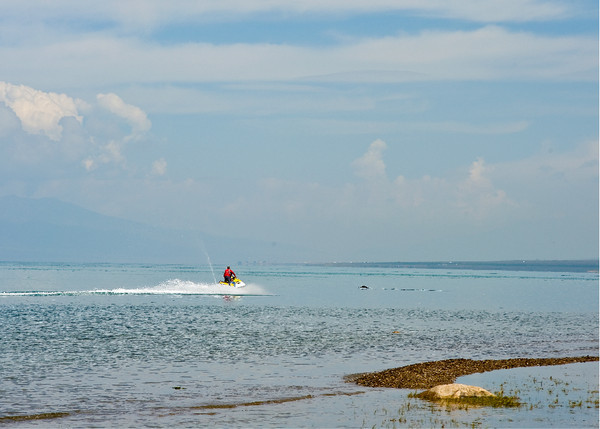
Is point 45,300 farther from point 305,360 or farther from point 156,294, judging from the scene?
point 305,360

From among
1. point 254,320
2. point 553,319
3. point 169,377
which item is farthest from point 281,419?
point 553,319

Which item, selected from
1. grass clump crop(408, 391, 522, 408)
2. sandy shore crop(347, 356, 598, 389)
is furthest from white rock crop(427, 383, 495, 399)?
sandy shore crop(347, 356, 598, 389)

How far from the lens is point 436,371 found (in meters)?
36.2

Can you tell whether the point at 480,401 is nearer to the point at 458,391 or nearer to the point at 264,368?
the point at 458,391

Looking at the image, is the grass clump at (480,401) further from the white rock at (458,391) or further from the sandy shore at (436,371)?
the sandy shore at (436,371)

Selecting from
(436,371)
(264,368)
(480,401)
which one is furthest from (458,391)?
(264,368)

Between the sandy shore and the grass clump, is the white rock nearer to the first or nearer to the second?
the grass clump

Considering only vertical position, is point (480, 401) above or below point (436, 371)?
below

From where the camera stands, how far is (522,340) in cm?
5516

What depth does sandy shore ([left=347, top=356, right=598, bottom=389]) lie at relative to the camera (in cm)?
3319

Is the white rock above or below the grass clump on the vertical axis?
above

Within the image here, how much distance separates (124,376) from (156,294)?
8793 centimetres

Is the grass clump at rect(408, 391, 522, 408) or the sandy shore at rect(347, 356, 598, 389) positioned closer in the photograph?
the grass clump at rect(408, 391, 522, 408)

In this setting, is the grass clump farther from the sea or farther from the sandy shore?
the sandy shore
